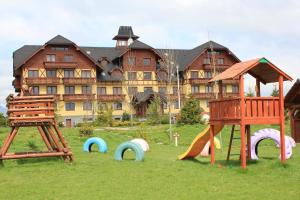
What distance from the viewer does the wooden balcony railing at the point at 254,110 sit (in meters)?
14.0

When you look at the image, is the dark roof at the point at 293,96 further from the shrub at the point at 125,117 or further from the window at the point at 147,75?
the window at the point at 147,75

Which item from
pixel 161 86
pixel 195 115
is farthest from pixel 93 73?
pixel 195 115

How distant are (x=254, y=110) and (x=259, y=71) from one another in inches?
75.7

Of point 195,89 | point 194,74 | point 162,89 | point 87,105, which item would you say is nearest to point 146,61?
point 162,89

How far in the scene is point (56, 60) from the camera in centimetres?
5834

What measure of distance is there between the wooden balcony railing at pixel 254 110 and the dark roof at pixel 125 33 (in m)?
56.7

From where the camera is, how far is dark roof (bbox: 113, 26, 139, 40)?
70.1 m

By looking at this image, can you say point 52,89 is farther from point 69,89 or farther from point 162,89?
point 162,89

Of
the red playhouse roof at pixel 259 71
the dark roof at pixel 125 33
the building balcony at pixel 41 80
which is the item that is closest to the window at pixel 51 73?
the building balcony at pixel 41 80

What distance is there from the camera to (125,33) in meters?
71.5

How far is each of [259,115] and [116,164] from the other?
496cm

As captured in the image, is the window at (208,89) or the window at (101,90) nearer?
the window at (101,90)

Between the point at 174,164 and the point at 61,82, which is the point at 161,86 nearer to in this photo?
the point at 61,82

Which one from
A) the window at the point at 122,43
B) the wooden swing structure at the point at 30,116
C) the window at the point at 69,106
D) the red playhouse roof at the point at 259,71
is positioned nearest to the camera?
the red playhouse roof at the point at 259,71
